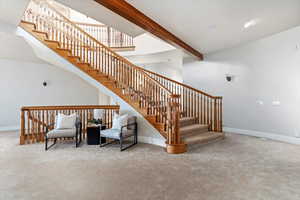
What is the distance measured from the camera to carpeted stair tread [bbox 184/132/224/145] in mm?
4575

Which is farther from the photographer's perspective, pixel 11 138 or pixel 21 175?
pixel 11 138

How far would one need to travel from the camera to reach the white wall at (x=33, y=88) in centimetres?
683

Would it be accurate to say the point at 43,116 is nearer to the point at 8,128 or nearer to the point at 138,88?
the point at 8,128

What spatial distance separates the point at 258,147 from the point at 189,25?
339 centimetres

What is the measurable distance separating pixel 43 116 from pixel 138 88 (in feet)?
9.36

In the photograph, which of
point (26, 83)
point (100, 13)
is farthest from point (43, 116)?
point (100, 13)

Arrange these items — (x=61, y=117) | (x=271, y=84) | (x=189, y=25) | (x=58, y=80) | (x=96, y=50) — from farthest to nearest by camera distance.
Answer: (x=58, y=80), (x=96, y=50), (x=271, y=84), (x=61, y=117), (x=189, y=25)

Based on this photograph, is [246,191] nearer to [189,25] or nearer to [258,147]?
[258,147]

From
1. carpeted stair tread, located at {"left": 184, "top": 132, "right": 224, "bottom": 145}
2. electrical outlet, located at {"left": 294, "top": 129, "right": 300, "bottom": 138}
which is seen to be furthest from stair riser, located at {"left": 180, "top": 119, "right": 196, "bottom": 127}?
electrical outlet, located at {"left": 294, "top": 129, "right": 300, "bottom": 138}

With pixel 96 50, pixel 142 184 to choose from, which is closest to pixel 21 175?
pixel 142 184

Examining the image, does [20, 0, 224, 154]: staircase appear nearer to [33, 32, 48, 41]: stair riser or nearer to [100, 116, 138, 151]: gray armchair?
[33, 32, 48, 41]: stair riser

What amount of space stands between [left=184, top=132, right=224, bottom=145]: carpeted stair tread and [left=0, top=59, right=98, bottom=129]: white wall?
5506 mm

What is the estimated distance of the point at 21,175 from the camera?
2939 millimetres

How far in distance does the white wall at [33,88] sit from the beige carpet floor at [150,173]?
308cm
